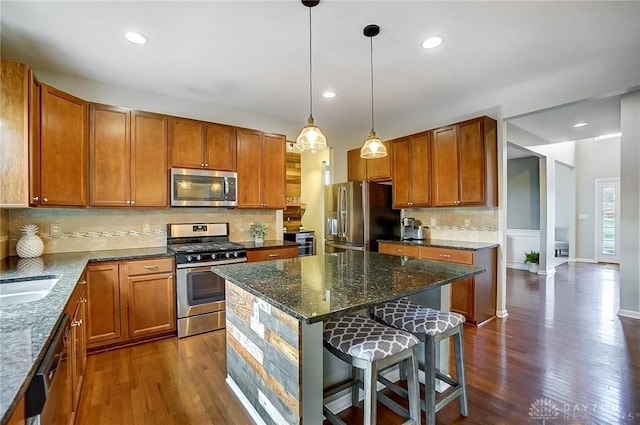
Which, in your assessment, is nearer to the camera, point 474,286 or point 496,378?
point 496,378

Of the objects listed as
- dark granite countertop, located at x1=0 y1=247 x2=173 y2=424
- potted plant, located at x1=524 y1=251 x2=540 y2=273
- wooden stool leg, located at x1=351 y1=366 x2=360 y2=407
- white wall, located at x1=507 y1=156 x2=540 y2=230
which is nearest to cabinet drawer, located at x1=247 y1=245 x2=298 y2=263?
dark granite countertop, located at x1=0 y1=247 x2=173 y2=424

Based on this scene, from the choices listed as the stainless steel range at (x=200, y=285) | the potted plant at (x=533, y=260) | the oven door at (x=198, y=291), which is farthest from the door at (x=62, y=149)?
the potted plant at (x=533, y=260)

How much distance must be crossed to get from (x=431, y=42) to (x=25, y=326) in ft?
10.0

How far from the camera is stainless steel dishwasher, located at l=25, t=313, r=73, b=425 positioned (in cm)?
92

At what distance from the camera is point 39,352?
37.9 inches

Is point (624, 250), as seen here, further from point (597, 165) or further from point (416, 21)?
point (597, 165)

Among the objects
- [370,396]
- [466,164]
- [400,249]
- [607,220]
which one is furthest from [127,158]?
[607,220]

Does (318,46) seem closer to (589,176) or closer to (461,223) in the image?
(461,223)

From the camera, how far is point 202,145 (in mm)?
3641

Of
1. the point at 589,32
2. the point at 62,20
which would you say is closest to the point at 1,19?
the point at 62,20

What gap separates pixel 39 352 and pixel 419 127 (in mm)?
4634

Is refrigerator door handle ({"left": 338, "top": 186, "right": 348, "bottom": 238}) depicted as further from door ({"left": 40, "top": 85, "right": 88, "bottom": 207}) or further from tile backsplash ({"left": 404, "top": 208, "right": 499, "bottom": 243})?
door ({"left": 40, "top": 85, "right": 88, "bottom": 207})

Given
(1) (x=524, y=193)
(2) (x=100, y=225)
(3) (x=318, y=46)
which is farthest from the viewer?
(1) (x=524, y=193)

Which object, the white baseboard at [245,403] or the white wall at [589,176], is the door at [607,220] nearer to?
the white wall at [589,176]
